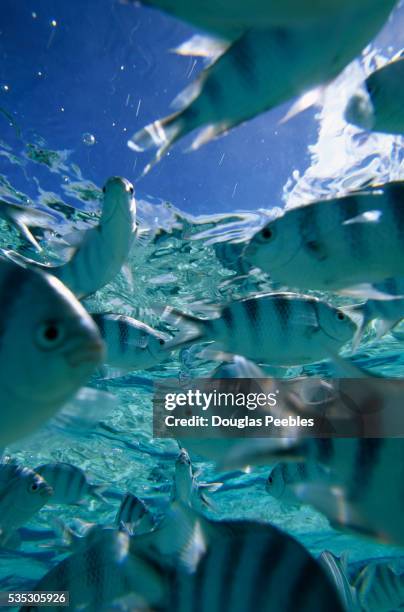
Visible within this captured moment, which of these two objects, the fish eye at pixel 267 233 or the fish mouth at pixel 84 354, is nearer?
the fish mouth at pixel 84 354

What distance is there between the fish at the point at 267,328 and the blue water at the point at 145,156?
1727 millimetres

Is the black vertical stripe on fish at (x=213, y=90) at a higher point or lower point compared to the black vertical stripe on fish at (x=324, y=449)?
higher

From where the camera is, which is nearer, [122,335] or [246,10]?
[246,10]

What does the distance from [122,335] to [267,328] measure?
156cm

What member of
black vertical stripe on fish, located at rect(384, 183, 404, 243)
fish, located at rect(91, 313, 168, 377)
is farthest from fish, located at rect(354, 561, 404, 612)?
black vertical stripe on fish, located at rect(384, 183, 404, 243)

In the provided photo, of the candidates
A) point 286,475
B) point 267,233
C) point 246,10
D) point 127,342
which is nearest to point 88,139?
point 127,342

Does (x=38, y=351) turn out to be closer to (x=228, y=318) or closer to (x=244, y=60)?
(x=244, y=60)

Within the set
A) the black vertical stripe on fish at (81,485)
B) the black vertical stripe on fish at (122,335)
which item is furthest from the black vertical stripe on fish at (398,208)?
the black vertical stripe on fish at (81,485)

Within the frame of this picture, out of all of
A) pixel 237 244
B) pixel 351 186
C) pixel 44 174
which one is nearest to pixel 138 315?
pixel 237 244

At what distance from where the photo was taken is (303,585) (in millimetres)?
1695

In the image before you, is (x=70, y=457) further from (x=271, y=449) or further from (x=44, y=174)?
(x=271, y=449)

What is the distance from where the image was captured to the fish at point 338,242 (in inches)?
97.5

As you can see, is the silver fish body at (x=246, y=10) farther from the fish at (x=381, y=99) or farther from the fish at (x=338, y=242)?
the fish at (x=338, y=242)

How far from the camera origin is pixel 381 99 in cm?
224
